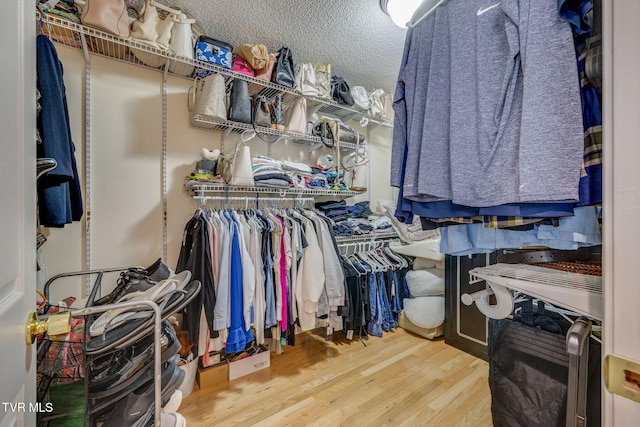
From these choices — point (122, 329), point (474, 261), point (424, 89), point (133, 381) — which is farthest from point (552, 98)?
point (474, 261)

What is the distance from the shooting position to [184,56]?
1650 millimetres

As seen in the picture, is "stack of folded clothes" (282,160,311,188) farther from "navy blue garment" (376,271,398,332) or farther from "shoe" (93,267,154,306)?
"shoe" (93,267,154,306)

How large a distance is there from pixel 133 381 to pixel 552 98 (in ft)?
4.78

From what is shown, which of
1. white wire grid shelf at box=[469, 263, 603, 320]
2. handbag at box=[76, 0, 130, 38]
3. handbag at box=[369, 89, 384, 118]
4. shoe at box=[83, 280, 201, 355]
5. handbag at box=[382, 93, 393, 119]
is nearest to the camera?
white wire grid shelf at box=[469, 263, 603, 320]

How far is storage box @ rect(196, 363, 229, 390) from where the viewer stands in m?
1.71

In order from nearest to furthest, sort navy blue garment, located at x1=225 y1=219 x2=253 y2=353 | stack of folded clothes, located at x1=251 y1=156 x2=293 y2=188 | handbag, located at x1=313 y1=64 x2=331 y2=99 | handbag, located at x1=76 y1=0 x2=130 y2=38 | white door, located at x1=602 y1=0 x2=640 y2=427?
1. white door, located at x1=602 y1=0 x2=640 y2=427
2. handbag, located at x1=76 y1=0 x2=130 y2=38
3. navy blue garment, located at x1=225 y1=219 x2=253 y2=353
4. stack of folded clothes, located at x1=251 y1=156 x2=293 y2=188
5. handbag, located at x1=313 y1=64 x2=331 y2=99

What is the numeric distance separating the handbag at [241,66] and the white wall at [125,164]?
0.42 m

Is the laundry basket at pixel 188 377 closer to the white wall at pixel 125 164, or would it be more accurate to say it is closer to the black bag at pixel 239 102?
the white wall at pixel 125 164

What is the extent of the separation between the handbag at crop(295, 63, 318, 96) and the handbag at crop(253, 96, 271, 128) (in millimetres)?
306

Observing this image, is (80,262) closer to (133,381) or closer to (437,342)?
(133,381)

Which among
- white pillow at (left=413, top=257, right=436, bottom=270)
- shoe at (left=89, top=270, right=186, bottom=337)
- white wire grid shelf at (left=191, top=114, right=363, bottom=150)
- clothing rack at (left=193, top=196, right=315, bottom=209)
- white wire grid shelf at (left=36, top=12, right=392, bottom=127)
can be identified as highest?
white wire grid shelf at (left=36, top=12, right=392, bottom=127)

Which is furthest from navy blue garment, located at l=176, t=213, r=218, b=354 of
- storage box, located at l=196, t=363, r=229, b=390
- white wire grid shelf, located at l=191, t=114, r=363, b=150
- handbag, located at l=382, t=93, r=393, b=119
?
handbag, located at l=382, t=93, r=393, b=119

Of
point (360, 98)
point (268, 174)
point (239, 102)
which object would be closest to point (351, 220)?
point (268, 174)

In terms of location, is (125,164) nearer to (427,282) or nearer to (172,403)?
(172,403)
